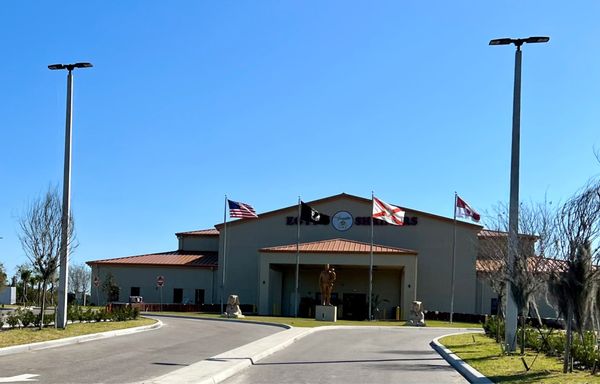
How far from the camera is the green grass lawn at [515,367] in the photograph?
46.0 ft

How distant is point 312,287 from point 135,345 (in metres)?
40.6

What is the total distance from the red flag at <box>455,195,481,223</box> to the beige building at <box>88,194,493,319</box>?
8.33 meters

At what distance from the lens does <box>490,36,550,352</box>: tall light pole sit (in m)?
19.7

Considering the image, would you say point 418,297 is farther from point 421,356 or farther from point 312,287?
point 421,356

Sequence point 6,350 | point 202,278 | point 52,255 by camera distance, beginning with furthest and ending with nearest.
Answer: point 202,278 < point 52,255 < point 6,350

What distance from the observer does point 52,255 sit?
80.3 ft

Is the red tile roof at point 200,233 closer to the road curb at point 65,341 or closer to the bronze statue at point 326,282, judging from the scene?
the bronze statue at point 326,282

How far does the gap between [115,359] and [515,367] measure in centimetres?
949

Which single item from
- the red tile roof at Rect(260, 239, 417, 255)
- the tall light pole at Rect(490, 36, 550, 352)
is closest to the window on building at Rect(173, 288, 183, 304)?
the red tile roof at Rect(260, 239, 417, 255)

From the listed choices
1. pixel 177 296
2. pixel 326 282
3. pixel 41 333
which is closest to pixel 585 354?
pixel 41 333

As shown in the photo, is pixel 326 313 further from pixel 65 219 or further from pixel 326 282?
pixel 65 219

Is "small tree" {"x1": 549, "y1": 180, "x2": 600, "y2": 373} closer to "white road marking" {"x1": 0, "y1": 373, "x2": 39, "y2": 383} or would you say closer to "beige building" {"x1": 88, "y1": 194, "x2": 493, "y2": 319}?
"white road marking" {"x1": 0, "y1": 373, "x2": 39, "y2": 383}

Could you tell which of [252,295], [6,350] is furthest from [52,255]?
[252,295]

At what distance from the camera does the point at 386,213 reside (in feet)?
164
